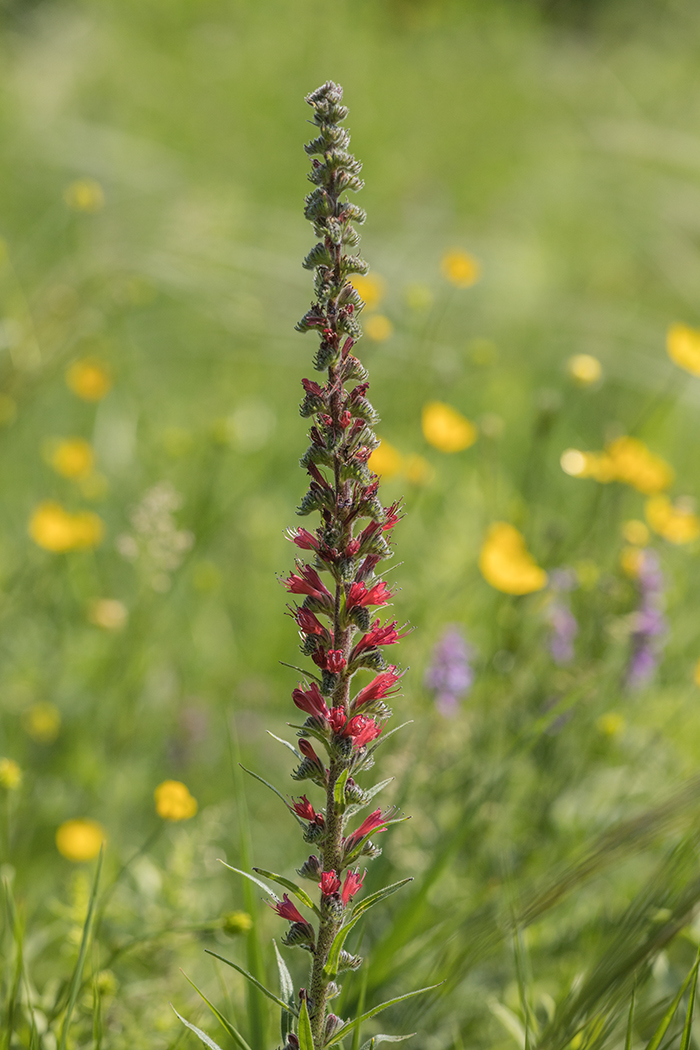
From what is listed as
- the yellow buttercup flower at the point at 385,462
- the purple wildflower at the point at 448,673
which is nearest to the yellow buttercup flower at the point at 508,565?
the purple wildflower at the point at 448,673

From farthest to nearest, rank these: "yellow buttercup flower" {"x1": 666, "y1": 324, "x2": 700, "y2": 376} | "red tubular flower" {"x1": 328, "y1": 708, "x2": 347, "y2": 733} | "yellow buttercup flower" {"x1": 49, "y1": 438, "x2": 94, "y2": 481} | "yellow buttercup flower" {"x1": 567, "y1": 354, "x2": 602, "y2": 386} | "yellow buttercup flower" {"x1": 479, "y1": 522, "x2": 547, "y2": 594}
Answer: "yellow buttercup flower" {"x1": 49, "y1": 438, "x2": 94, "y2": 481}
"yellow buttercup flower" {"x1": 567, "y1": 354, "x2": 602, "y2": 386}
"yellow buttercup flower" {"x1": 666, "y1": 324, "x2": 700, "y2": 376}
"yellow buttercup flower" {"x1": 479, "y1": 522, "x2": 547, "y2": 594}
"red tubular flower" {"x1": 328, "y1": 708, "x2": 347, "y2": 733}

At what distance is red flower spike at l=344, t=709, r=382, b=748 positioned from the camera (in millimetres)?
1393

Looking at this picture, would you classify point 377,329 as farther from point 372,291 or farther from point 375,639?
point 375,639

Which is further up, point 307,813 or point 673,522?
point 673,522

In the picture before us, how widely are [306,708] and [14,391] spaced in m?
2.71

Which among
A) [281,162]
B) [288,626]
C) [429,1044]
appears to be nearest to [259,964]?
[429,1044]

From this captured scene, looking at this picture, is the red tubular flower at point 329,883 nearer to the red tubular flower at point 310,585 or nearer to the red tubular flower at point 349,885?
the red tubular flower at point 349,885

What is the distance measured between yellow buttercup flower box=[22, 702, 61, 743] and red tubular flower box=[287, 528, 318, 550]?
84.7 inches

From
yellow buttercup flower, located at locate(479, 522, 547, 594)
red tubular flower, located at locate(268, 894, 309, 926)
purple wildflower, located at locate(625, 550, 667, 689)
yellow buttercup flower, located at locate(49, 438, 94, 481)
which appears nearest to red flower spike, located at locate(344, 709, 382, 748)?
red tubular flower, located at locate(268, 894, 309, 926)

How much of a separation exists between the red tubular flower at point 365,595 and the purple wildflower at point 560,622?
1.82 m

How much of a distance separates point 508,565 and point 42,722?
186 centimetres

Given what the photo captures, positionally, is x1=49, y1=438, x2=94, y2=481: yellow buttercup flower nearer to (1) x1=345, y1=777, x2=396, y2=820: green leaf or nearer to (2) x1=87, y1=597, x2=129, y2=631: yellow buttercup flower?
(2) x1=87, y1=597, x2=129, y2=631: yellow buttercup flower

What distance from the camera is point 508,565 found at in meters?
3.05

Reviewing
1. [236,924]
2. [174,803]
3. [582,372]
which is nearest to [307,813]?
[236,924]
